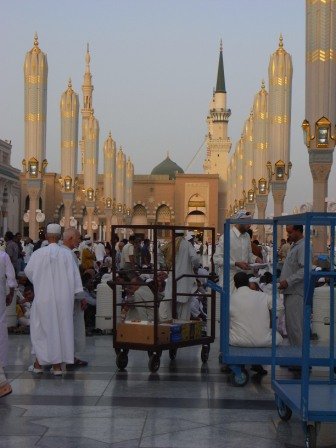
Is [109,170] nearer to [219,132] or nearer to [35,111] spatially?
[35,111]

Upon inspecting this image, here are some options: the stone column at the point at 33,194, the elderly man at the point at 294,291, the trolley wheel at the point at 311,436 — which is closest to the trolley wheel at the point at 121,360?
the elderly man at the point at 294,291

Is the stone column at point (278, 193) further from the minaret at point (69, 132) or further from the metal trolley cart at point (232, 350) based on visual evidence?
the metal trolley cart at point (232, 350)

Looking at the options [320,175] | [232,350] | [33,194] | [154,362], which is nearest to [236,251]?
[232,350]

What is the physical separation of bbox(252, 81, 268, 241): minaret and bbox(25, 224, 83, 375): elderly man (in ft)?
92.9

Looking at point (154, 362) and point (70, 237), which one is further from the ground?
point (70, 237)

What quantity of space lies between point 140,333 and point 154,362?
12.0 inches

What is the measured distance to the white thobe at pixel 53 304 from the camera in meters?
7.80

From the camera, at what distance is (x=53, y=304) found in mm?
7879

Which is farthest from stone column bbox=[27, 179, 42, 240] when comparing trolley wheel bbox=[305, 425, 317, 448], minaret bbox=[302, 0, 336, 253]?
trolley wheel bbox=[305, 425, 317, 448]

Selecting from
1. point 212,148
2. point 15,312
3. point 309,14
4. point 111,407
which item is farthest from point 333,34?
point 212,148

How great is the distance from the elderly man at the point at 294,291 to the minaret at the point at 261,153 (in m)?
28.0

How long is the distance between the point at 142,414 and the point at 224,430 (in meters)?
0.73

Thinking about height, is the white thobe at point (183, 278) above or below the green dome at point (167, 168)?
below

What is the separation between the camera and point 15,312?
11289 millimetres
